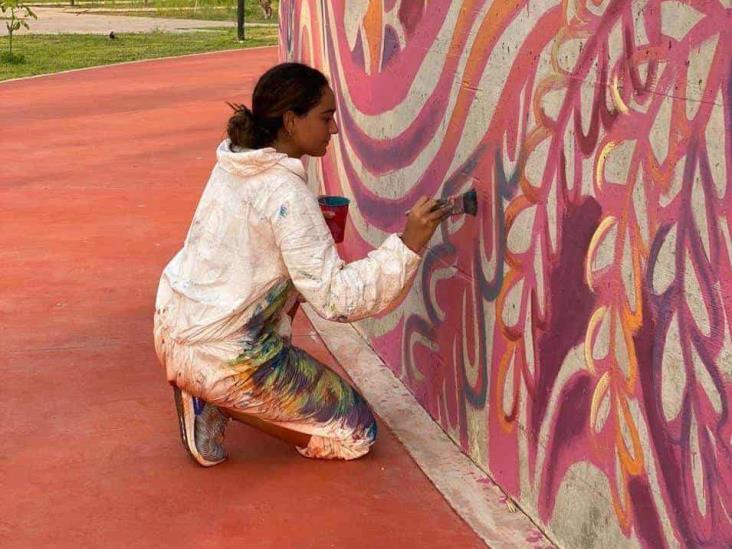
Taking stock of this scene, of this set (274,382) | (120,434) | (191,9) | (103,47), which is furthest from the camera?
(191,9)

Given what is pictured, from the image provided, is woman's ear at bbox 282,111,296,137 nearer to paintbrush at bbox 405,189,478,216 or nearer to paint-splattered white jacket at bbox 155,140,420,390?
paint-splattered white jacket at bbox 155,140,420,390

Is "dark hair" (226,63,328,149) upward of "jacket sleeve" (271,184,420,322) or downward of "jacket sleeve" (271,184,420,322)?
upward

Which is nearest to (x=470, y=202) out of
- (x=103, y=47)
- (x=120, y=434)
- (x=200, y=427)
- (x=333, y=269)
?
(x=333, y=269)

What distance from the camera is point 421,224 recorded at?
436 centimetres

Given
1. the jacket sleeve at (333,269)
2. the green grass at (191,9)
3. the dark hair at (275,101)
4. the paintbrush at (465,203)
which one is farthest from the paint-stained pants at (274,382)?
the green grass at (191,9)

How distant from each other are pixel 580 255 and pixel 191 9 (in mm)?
32576

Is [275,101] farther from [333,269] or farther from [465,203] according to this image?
[465,203]

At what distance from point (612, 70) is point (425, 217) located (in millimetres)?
1047

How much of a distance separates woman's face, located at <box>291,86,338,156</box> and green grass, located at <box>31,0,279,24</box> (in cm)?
2811

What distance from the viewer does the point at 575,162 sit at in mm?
3736

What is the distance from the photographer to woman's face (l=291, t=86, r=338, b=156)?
4574 mm

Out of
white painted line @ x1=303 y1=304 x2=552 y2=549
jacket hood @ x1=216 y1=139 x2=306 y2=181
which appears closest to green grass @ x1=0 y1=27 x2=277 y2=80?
white painted line @ x1=303 y1=304 x2=552 y2=549

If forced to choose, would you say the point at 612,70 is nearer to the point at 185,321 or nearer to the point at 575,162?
the point at 575,162

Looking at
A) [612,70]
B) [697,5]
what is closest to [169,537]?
[612,70]
